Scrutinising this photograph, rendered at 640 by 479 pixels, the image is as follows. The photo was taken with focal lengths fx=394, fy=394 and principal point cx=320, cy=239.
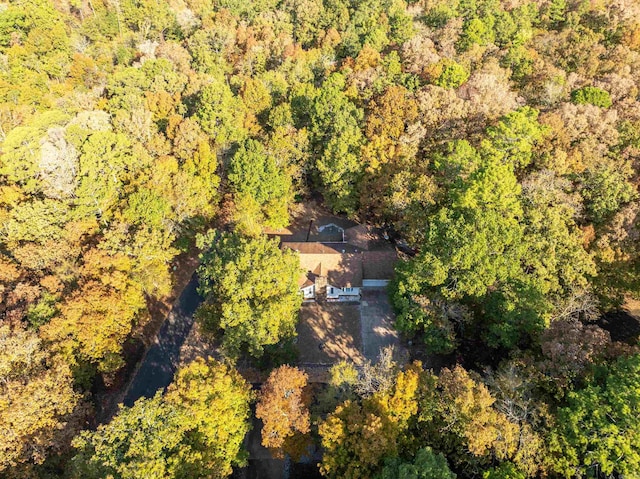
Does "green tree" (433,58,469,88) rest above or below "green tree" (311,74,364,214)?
above

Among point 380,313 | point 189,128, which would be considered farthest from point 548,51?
point 189,128

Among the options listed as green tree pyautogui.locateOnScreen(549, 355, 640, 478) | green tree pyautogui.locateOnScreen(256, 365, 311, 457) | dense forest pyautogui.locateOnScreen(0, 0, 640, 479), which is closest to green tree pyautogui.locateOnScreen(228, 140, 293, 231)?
dense forest pyautogui.locateOnScreen(0, 0, 640, 479)

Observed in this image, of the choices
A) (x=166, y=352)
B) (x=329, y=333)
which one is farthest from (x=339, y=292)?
(x=166, y=352)

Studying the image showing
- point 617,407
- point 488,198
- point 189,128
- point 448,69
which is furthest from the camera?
point 448,69

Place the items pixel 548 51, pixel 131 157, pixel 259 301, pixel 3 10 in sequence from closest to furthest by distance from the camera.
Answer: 1. pixel 259 301
2. pixel 131 157
3. pixel 548 51
4. pixel 3 10

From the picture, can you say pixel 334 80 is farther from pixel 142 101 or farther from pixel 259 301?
pixel 259 301

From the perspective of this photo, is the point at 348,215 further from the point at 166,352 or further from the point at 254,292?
the point at 166,352

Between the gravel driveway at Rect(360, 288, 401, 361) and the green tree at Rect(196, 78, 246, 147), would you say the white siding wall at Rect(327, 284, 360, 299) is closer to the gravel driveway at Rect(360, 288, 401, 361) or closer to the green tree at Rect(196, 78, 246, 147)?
the gravel driveway at Rect(360, 288, 401, 361)
